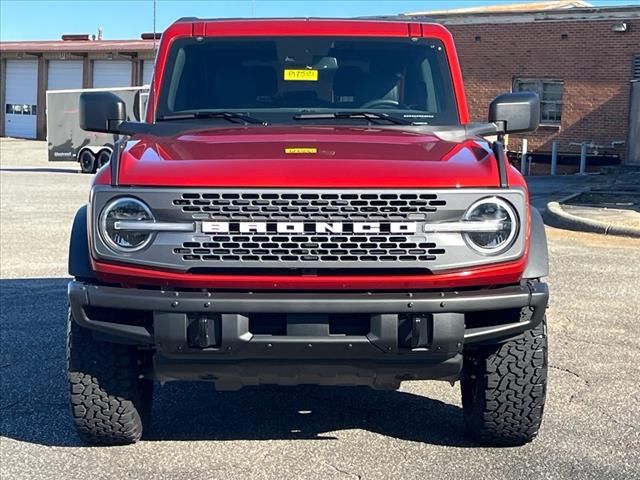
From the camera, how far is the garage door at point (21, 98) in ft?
158

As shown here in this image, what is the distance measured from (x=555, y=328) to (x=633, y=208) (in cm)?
962

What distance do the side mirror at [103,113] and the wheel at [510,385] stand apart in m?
2.21

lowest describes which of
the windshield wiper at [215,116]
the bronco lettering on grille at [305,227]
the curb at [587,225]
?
the curb at [587,225]

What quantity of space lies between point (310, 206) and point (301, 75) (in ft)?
5.36

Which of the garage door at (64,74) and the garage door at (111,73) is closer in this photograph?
the garage door at (111,73)

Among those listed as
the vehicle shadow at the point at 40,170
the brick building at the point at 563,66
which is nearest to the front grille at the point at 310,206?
the brick building at the point at 563,66

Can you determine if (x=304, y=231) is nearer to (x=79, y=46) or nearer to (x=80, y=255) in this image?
(x=80, y=255)

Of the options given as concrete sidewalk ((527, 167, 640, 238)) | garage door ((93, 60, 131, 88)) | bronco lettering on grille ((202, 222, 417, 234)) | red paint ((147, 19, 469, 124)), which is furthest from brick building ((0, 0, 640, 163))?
bronco lettering on grille ((202, 222, 417, 234))

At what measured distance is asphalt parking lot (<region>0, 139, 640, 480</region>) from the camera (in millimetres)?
4223

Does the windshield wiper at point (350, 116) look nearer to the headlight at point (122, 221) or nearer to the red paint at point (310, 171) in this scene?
the red paint at point (310, 171)

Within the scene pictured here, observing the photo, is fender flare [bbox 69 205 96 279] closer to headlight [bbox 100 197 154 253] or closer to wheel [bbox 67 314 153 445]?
headlight [bbox 100 197 154 253]

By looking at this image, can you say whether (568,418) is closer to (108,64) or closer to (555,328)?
(555,328)

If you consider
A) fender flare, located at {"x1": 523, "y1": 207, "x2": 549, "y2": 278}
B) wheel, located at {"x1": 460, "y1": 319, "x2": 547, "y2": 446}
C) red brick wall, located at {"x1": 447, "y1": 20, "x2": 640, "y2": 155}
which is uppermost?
red brick wall, located at {"x1": 447, "y1": 20, "x2": 640, "y2": 155}

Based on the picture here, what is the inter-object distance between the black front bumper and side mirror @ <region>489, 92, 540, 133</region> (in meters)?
1.27
